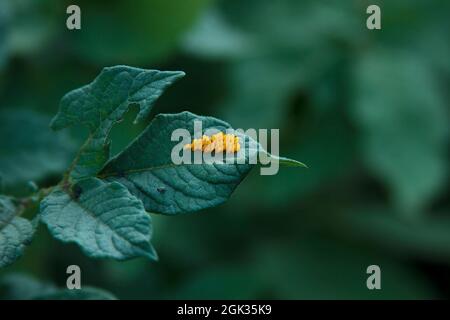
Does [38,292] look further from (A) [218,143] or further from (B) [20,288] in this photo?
(A) [218,143]

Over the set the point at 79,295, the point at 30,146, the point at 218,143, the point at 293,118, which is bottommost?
the point at 79,295

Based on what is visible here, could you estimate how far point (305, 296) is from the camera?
2.03 metres

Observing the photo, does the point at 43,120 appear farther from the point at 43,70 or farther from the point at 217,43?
the point at 217,43

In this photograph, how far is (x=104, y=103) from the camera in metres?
0.77

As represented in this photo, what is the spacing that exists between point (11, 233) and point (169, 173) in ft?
0.52

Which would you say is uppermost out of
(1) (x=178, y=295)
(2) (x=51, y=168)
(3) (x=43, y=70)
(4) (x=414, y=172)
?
(3) (x=43, y=70)

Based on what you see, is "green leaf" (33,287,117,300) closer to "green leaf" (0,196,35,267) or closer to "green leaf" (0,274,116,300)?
"green leaf" (0,274,116,300)

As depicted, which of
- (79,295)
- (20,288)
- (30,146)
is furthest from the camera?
(30,146)

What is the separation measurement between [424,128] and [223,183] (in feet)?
4.43

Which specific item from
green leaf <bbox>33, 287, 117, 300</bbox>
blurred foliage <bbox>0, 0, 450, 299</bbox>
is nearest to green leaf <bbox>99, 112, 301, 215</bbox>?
green leaf <bbox>33, 287, 117, 300</bbox>

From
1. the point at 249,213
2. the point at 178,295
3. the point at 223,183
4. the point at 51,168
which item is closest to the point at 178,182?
the point at 223,183

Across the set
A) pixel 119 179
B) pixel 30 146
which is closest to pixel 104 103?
pixel 119 179

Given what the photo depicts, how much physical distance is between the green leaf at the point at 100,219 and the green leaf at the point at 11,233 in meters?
0.03

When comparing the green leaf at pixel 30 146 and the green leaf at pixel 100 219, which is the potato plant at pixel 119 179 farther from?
the green leaf at pixel 30 146
